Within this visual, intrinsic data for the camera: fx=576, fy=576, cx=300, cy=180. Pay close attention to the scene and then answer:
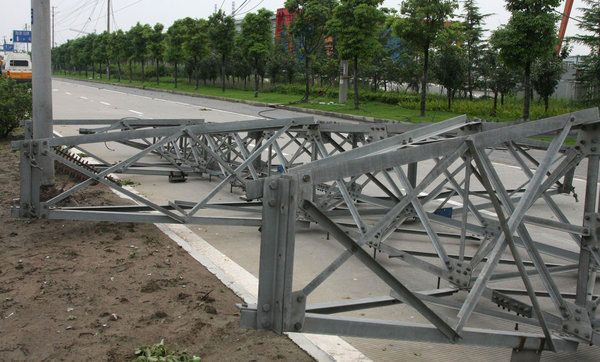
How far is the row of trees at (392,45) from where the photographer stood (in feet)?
66.3

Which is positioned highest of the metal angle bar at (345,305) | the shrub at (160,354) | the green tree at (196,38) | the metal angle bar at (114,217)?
the green tree at (196,38)

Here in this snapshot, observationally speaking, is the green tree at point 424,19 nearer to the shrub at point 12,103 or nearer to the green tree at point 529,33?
the green tree at point 529,33

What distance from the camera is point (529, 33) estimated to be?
19.5 m

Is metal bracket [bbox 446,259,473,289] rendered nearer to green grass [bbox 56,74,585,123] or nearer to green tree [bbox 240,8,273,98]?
green grass [bbox 56,74,585,123]

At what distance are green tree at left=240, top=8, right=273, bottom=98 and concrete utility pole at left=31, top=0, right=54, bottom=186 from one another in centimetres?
2895

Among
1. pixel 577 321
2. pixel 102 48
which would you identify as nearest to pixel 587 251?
pixel 577 321

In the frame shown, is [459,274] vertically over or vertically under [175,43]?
under

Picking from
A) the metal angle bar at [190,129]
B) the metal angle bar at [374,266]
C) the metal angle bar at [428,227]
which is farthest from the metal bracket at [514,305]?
the metal angle bar at [190,129]

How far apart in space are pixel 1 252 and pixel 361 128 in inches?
165

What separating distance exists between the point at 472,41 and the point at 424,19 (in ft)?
43.0

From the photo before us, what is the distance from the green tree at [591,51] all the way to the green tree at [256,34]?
60.1 ft

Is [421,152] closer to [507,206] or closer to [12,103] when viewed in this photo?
[507,206]

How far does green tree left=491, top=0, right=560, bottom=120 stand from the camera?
1939 cm

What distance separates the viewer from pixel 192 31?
4378 centimetres
